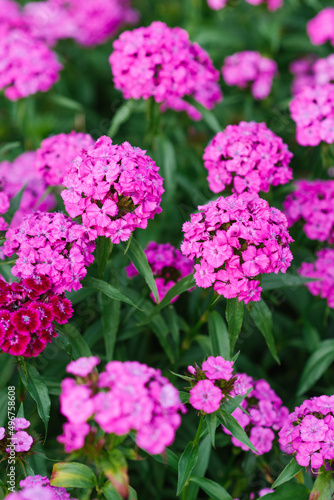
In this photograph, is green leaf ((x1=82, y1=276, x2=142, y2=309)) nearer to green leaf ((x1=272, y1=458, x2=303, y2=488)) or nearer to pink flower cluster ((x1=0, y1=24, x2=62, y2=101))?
green leaf ((x1=272, y1=458, x2=303, y2=488))

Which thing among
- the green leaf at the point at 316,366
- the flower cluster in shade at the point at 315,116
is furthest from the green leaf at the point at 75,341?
the flower cluster in shade at the point at 315,116

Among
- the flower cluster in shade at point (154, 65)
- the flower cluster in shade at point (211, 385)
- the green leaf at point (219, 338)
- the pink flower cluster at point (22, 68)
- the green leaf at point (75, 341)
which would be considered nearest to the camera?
the flower cluster in shade at point (211, 385)

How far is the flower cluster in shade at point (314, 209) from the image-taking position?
3336mm

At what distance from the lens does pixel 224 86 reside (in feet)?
19.0

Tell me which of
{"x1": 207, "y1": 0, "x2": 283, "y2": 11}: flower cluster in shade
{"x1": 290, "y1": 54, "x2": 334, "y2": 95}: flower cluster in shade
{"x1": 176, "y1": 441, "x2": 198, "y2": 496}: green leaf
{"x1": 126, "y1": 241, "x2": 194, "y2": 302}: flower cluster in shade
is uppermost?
{"x1": 207, "y1": 0, "x2": 283, "y2": 11}: flower cluster in shade

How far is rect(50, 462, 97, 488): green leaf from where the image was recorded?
7.35 ft

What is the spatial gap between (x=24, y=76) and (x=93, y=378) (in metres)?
2.85

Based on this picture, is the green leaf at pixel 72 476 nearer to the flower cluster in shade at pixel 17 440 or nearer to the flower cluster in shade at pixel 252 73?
the flower cluster in shade at pixel 17 440

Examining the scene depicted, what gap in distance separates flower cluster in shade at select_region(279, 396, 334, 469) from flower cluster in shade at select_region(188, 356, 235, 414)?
1.37 feet

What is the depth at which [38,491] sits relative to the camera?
1946 millimetres

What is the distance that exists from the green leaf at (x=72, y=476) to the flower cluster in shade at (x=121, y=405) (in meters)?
0.41

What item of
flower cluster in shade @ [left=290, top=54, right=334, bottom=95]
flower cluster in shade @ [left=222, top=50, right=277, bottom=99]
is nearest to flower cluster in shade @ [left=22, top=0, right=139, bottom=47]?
flower cluster in shade @ [left=222, top=50, right=277, bottom=99]

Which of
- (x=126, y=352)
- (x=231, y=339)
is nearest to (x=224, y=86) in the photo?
(x=126, y=352)

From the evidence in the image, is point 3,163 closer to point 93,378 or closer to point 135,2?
point 93,378
